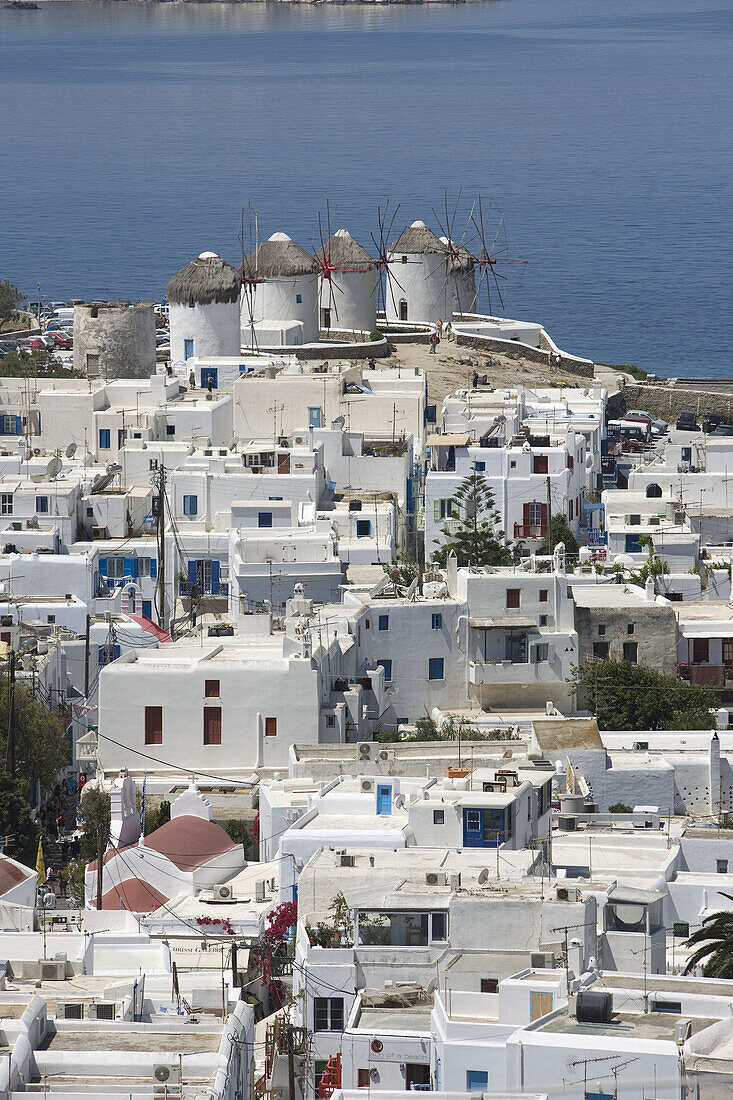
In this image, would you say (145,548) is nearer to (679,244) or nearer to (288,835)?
(288,835)

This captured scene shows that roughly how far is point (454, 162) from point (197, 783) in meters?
135

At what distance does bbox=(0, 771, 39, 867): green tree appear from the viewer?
28.7 metres

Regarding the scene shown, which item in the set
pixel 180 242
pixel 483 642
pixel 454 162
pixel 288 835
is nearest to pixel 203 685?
pixel 483 642

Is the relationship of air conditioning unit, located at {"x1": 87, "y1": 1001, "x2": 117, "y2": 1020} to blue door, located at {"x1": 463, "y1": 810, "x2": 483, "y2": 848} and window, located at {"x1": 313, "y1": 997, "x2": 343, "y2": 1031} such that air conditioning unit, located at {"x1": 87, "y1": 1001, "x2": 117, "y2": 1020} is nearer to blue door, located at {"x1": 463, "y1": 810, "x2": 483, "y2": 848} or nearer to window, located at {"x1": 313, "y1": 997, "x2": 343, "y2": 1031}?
window, located at {"x1": 313, "y1": 997, "x2": 343, "y2": 1031}

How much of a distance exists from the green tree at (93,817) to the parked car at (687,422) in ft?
110

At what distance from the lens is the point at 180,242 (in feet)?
435

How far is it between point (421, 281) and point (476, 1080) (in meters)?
56.3

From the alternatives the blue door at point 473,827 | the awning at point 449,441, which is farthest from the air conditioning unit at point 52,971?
the awning at point 449,441

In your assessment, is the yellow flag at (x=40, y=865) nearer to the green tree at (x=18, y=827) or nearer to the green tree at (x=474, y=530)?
the green tree at (x=18, y=827)

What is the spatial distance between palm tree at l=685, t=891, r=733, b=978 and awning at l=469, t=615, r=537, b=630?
15.1m

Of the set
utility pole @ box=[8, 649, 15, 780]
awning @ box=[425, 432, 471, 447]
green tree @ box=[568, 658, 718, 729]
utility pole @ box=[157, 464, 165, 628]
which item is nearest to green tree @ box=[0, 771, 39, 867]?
utility pole @ box=[8, 649, 15, 780]

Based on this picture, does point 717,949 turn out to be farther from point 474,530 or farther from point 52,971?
point 474,530

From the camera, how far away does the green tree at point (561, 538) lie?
148ft

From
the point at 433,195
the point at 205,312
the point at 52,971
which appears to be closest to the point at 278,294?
the point at 205,312
